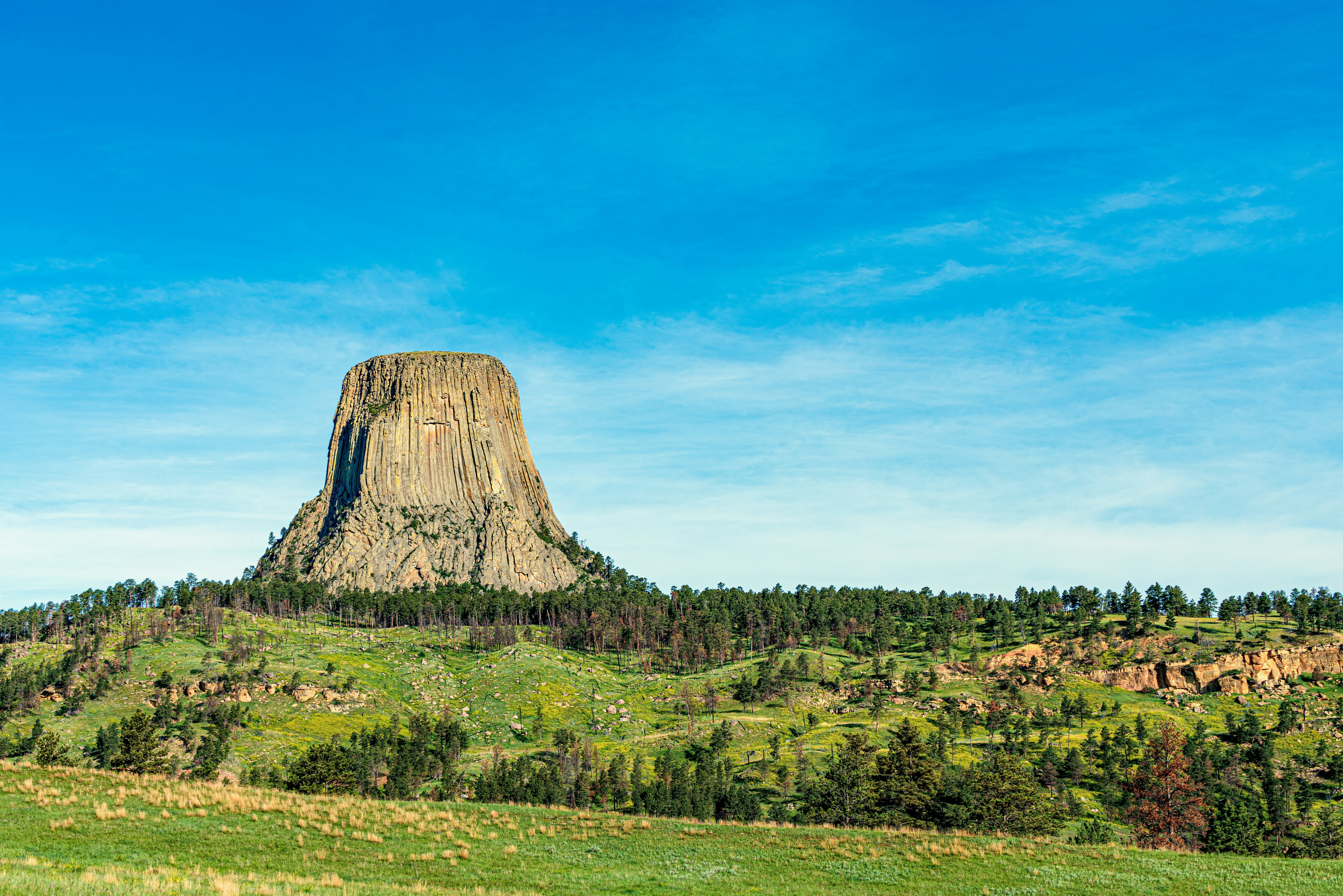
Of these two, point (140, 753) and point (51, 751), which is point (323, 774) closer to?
point (140, 753)

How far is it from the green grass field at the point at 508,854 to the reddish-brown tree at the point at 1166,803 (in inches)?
1534

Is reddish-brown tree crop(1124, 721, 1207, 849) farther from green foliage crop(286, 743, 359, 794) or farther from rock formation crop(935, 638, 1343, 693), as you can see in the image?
rock formation crop(935, 638, 1343, 693)

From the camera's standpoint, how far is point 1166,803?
279 feet

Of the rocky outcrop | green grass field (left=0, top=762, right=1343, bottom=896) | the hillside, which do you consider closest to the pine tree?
the hillside

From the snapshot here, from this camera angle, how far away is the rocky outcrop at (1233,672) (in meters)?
178

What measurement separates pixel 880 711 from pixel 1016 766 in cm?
7737

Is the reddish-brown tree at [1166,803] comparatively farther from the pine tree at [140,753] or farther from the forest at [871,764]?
the pine tree at [140,753]

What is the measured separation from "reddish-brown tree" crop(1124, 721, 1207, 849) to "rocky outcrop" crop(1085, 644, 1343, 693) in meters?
98.8

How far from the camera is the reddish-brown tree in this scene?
81562mm

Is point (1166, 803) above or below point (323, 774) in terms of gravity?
below

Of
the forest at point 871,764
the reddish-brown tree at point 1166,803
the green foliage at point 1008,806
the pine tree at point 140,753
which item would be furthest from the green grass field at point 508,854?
the reddish-brown tree at point 1166,803

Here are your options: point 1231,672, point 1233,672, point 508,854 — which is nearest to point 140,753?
point 508,854

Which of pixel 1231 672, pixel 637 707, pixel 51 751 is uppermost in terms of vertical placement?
pixel 1231 672

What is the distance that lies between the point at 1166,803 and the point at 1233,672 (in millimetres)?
115139
